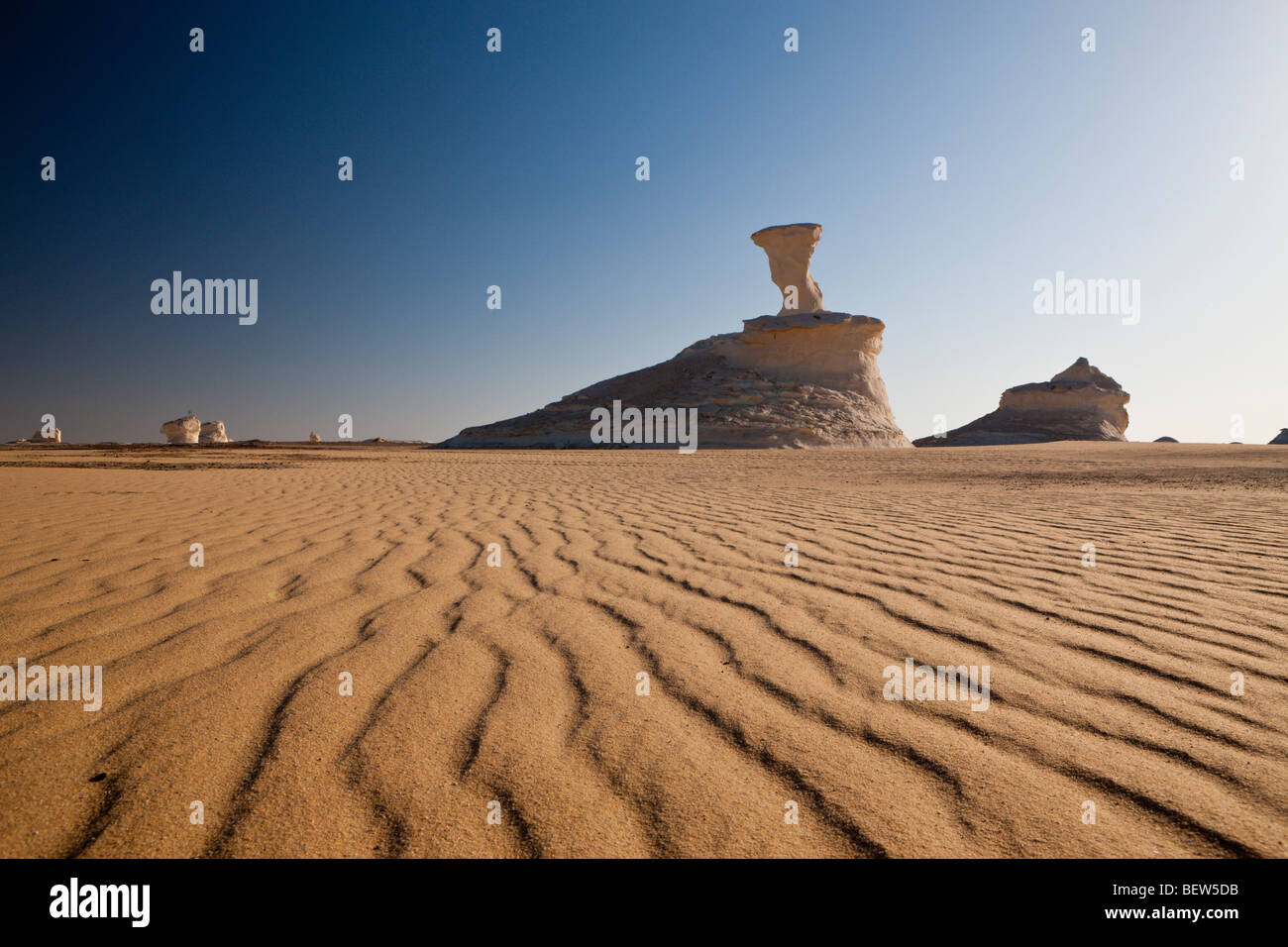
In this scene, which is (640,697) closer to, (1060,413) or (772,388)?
(772,388)

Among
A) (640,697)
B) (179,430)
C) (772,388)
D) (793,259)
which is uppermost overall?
(793,259)

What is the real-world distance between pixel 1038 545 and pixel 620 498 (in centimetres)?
390

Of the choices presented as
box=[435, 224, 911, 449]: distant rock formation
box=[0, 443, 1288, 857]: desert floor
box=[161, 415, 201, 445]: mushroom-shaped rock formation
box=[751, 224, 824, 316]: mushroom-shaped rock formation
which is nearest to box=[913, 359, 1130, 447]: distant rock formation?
box=[435, 224, 911, 449]: distant rock formation

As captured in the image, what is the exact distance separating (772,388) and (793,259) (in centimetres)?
1346

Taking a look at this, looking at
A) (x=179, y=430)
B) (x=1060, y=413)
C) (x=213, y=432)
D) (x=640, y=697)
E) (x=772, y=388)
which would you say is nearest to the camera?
(x=640, y=697)

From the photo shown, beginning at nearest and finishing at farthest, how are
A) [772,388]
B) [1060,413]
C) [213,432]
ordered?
[772,388], [213,432], [1060,413]

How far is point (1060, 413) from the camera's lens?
133 feet

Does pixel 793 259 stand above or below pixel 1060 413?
above

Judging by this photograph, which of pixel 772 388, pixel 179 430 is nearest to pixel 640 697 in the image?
pixel 772 388

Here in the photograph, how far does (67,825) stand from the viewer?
1354 millimetres
